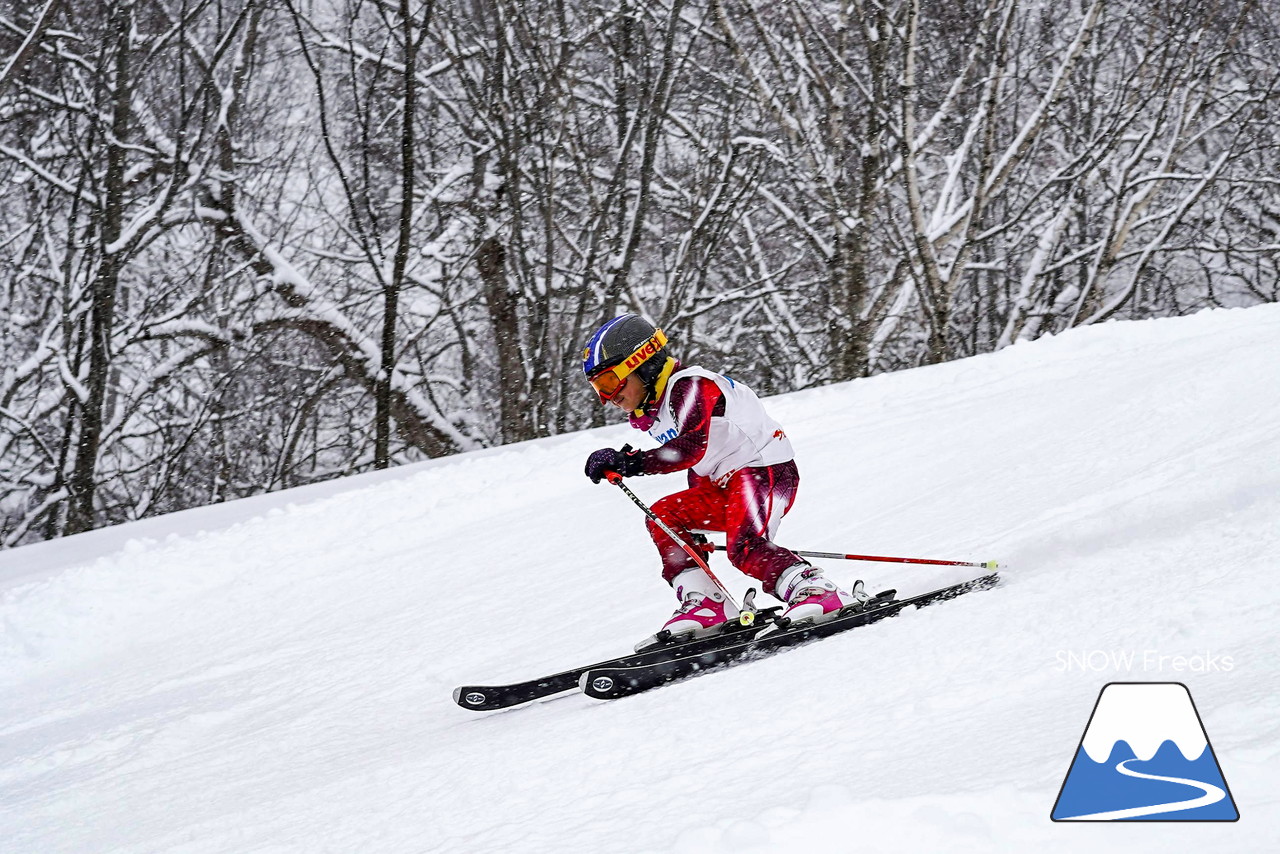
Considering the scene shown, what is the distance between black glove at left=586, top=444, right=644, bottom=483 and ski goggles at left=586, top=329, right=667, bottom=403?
239mm

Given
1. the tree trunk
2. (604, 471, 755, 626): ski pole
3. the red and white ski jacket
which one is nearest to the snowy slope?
(604, 471, 755, 626): ski pole

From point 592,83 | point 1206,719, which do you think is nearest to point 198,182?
point 592,83

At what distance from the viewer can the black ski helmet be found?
164 inches

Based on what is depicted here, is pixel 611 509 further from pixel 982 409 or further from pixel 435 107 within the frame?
pixel 435 107

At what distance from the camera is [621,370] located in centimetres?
419

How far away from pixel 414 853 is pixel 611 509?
15.3 ft

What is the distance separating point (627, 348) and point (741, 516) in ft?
2.72

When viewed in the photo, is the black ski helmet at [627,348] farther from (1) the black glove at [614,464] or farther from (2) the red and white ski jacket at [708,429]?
(1) the black glove at [614,464]

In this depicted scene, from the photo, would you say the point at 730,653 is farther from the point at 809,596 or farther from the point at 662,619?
the point at 662,619

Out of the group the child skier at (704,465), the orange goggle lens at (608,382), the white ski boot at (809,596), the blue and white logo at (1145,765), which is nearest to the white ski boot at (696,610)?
the child skier at (704,465)

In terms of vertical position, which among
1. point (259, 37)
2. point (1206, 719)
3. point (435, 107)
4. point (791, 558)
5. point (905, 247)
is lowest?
point (1206, 719)

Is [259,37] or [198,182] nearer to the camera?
[198,182]

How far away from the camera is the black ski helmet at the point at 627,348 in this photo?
4176 mm

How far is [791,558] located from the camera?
429 centimetres
